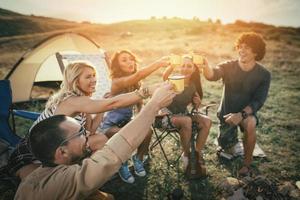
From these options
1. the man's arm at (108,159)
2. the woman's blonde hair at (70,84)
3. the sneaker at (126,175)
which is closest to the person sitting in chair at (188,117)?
the sneaker at (126,175)

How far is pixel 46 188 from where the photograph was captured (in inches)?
68.9

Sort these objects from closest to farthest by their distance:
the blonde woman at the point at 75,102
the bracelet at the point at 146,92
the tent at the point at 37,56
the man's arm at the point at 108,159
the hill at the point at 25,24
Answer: the man's arm at the point at 108,159 < the bracelet at the point at 146,92 < the blonde woman at the point at 75,102 < the tent at the point at 37,56 < the hill at the point at 25,24

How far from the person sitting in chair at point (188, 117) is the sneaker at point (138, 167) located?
0.63m

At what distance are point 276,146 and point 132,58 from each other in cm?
312

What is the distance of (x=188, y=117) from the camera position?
14.4 ft

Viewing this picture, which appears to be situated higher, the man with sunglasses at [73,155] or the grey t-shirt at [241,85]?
the man with sunglasses at [73,155]

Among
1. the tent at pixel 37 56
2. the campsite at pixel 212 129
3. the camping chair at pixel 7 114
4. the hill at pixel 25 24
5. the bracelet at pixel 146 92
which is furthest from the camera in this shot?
the hill at pixel 25 24

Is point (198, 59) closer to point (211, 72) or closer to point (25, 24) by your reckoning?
point (211, 72)

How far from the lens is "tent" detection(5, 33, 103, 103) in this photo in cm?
810

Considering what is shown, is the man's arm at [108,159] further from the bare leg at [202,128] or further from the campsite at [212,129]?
the bare leg at [202,128]

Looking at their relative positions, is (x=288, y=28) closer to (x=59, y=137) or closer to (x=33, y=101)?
(x=33, y=101)

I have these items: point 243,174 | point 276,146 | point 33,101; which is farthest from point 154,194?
point 33,101

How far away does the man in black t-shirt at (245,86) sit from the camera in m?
4.40

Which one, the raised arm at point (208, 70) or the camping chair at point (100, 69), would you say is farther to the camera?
the camping chair at point (100, 69)
